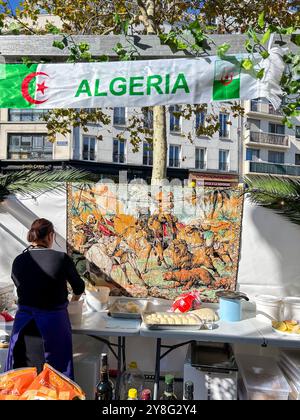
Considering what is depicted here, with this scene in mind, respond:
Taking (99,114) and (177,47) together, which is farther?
(99,114)

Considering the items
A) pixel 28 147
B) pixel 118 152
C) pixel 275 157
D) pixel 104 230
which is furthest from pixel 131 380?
pixel 275 157

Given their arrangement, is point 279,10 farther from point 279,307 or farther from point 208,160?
point 208,160

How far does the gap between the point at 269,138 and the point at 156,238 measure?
111 ft

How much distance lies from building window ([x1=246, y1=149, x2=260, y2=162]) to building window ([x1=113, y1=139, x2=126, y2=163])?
44.7 feet

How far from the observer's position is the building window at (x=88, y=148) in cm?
2520

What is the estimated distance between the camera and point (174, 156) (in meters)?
29.7

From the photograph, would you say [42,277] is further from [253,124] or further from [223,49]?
[253,124]

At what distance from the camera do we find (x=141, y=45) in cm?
327

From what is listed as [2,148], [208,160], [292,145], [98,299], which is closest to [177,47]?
[98,299]

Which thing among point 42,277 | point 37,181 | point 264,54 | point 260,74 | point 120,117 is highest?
point 120,117

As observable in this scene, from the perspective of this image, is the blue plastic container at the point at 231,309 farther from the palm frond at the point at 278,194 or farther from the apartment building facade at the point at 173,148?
the apartment building facade at the point at 173,148

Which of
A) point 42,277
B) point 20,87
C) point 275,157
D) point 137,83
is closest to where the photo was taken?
point 42,277

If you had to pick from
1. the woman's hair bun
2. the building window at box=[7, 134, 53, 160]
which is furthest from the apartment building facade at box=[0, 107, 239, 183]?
the woman's hair bun
